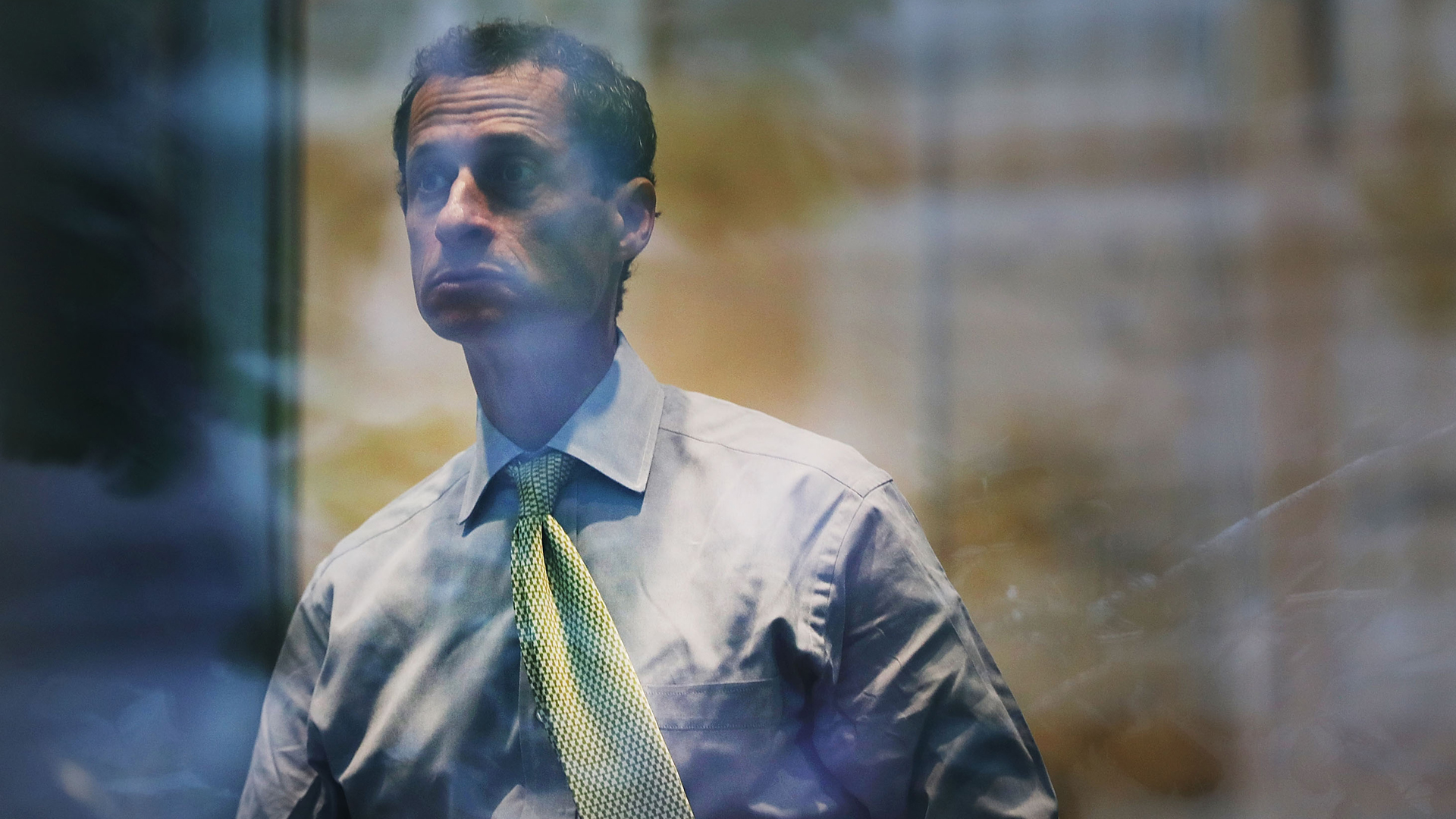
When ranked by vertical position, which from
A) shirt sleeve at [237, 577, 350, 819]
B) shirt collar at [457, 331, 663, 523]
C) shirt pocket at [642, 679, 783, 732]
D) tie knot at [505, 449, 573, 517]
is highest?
shirt collar at [457, 331, 663, 523]

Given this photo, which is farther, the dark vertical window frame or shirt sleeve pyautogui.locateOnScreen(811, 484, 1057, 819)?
the dark vertical window frame

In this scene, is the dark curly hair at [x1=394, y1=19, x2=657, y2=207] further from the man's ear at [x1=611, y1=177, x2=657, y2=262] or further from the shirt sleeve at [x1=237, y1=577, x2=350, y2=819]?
the shirt sleeve at [x1=237, y1=577, x2=350, y2=819]

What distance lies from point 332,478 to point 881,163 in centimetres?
55

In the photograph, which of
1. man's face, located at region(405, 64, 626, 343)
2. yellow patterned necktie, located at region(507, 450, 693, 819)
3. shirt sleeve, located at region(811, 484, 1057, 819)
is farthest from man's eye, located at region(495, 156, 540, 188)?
shirt sleeve, located at region(811, 484, 1057, 819)

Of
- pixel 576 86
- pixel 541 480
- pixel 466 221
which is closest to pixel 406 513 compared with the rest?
pixel 541 480

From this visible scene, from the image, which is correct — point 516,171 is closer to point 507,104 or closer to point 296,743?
point 507,104

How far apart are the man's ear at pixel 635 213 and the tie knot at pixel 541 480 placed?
17cm

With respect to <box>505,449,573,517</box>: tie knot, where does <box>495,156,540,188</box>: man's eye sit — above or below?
above

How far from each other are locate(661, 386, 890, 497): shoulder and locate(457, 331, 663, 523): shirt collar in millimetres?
20

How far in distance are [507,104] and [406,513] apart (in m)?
0.35

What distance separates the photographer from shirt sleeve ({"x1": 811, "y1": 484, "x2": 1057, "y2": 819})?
30.0 inches

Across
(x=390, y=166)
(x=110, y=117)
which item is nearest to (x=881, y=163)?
(x=390, y=166)

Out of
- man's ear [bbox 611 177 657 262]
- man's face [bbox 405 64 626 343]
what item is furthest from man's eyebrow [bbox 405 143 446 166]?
man's ear [bbox 611 177 657 262]

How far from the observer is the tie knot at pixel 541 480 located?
80 centimetres
